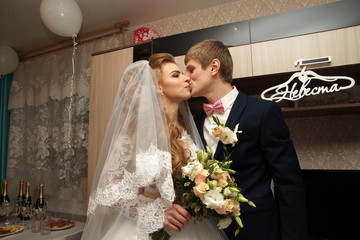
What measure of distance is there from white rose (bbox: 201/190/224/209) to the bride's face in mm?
637

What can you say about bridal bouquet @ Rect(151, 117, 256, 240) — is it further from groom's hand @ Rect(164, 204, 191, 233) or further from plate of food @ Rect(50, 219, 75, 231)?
plate of food @ Rect(50, 219, 75, 231)

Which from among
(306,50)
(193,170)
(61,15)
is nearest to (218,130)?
(193,170)

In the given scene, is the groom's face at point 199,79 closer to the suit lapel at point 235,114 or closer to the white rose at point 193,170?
the suit lapel at point 235,114

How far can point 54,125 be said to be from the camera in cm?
312

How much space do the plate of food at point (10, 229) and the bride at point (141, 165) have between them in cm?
160

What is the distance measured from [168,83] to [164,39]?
2.86ft

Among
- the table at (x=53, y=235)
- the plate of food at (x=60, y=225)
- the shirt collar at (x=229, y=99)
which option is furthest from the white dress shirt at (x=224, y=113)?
the plate of food at (x=60, y=225)

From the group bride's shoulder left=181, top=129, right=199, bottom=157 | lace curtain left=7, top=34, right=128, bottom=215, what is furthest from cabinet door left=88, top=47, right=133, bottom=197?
bride's shoulder left=181, top=129, right=199, bottom=157

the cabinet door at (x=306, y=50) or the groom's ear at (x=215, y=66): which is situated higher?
the cabinet door at (x=306, y=50)

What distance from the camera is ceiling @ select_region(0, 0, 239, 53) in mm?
2434

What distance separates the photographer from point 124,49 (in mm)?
2215

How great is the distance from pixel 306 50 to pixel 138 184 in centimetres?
145

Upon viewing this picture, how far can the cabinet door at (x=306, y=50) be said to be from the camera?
1554mm

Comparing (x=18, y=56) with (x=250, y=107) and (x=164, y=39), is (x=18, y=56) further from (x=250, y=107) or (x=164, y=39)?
(x=250, y=107)
